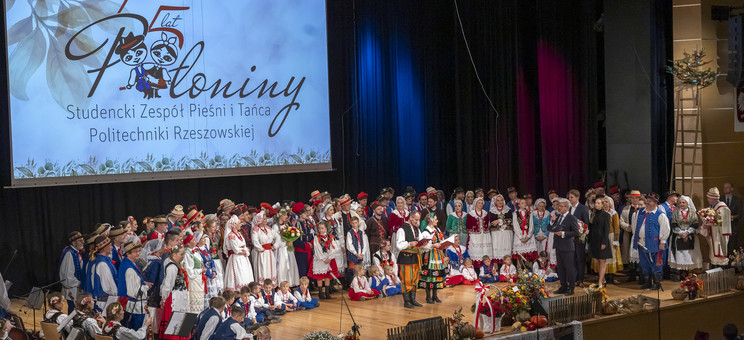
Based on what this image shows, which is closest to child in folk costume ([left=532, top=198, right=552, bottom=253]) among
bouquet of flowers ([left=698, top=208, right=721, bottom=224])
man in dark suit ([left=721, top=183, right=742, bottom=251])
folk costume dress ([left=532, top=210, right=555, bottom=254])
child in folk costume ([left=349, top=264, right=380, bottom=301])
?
folk costume dress ([left=532, top=210, right=555, bottom=254])

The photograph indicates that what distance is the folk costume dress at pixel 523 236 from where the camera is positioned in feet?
47.7

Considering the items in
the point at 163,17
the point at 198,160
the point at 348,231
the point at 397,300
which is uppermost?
the point at 163,17

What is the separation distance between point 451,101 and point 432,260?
593 centimetres

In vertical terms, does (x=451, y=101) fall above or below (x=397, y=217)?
above

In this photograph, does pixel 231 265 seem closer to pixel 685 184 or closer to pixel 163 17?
pixel 163 17

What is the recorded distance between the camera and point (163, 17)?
13.8 m

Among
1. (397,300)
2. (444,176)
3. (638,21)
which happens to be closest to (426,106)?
(444,176)

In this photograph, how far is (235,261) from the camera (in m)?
11.9

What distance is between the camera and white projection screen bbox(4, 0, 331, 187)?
12.8 metres

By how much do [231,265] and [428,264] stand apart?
271 centimetres

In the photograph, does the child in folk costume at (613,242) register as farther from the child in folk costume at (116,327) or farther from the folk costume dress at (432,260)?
the child in folk costume at (116,327)

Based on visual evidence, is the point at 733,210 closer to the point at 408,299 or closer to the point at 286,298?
the point at 408,299

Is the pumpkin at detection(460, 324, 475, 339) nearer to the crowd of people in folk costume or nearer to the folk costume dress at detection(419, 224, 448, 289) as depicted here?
the crowd of people in folk costume

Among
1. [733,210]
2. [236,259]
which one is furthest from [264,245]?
[733,210]
